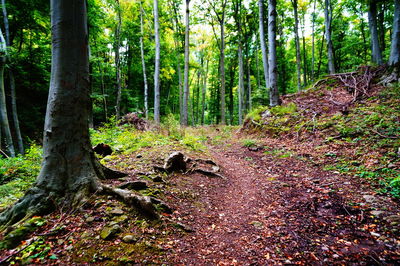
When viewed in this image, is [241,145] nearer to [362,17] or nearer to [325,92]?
[325,92]

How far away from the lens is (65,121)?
2688 mm

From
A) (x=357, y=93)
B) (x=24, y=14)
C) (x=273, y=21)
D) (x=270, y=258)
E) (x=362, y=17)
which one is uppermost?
(x=362, y=17)

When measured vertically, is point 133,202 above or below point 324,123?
below

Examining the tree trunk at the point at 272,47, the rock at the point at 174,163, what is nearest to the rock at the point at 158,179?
the rock at the point at 174,163

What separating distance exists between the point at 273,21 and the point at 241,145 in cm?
663

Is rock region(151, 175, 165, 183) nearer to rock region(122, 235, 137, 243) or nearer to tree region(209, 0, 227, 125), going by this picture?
rock region(122, 235, 137, 243)

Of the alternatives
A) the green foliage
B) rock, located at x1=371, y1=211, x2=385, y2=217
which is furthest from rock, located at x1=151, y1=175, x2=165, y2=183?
rock, located at x1=371, y1=211, x2=385, y2=217

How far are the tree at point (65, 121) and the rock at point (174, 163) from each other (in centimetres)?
166

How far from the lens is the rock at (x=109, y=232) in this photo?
2.16 meters

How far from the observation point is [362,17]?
20.0 meters

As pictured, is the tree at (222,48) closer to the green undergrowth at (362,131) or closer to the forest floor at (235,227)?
the green undergrowth at (362,131)

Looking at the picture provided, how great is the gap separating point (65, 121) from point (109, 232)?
5.76ft

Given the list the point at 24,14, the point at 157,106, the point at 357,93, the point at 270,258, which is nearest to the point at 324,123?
the point at 357,93

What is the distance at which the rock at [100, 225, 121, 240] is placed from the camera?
216 centimetres
